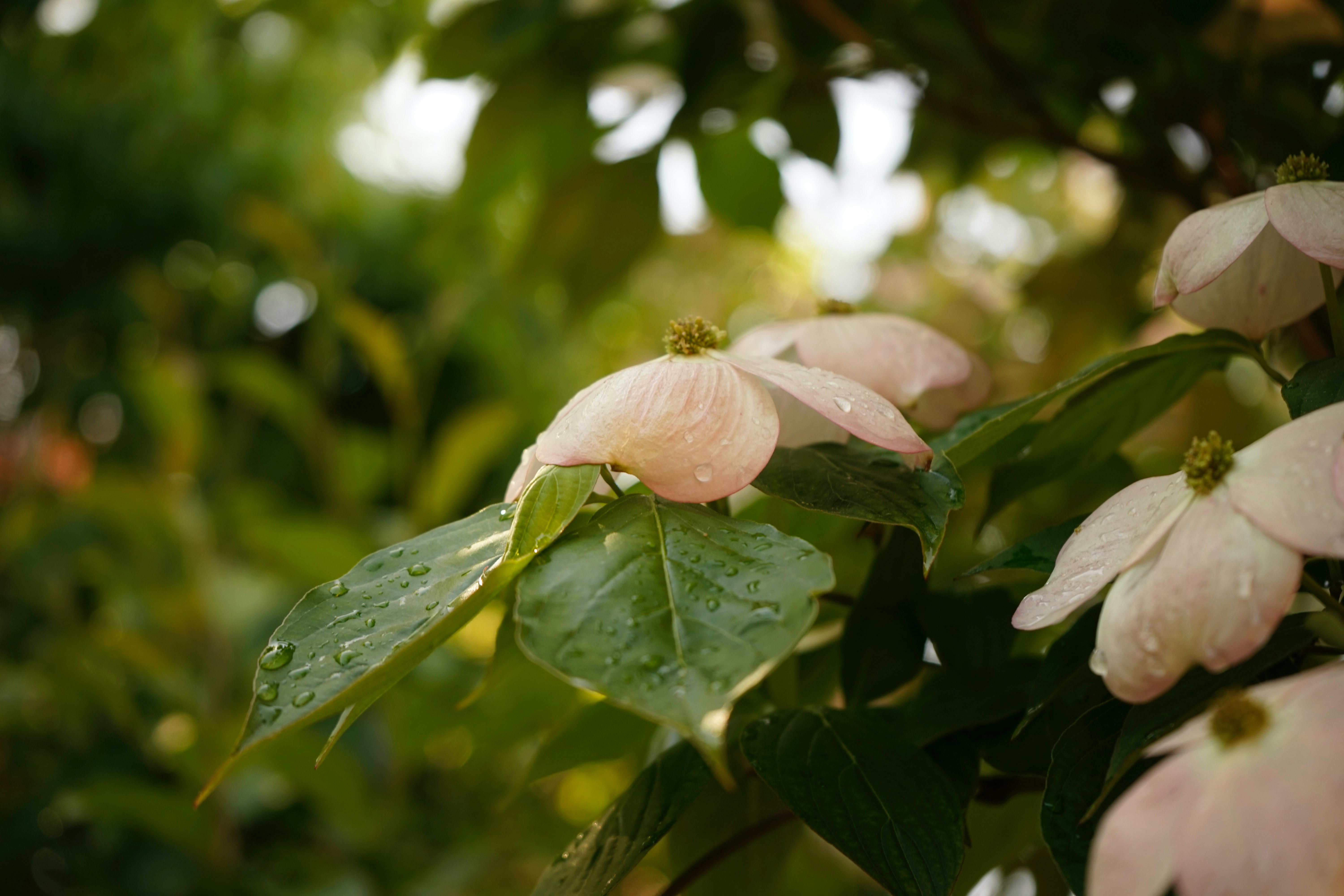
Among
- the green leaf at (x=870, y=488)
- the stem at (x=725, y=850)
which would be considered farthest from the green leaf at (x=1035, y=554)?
the stem at (x=725, y=850)

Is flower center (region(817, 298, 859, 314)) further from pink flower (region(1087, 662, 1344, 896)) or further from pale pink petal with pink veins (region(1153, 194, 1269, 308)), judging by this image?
pink flower (region(1087, 662, 1344, 896))

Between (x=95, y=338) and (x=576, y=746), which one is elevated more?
(x=576, y=746)

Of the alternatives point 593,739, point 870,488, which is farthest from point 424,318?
point 870,488

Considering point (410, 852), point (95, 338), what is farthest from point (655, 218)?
point (95, 338)

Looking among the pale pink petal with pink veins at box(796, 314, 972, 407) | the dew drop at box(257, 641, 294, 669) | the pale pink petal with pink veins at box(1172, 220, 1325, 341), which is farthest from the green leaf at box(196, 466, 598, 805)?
the pale pink petal with pink veins at box(1172, 220, 1325, 341)

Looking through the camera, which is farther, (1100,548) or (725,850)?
(725,850)

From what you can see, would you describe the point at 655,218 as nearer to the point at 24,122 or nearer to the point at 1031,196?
the point at 1031,196

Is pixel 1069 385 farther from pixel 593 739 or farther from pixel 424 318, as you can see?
pixel 424 318
